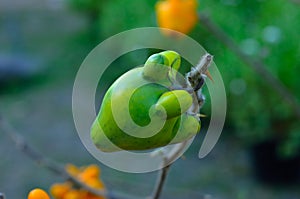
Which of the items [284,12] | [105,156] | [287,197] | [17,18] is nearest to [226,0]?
[284,12]

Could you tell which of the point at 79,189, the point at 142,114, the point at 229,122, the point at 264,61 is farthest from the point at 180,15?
the point at 229,122

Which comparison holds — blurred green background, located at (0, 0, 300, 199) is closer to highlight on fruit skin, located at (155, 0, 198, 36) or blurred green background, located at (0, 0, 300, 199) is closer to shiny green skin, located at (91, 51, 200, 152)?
highlight on fruit skin, located at (155, 0, 198, 36)

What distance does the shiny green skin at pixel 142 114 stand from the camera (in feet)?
0.68

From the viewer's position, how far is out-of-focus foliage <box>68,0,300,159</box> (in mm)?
1855

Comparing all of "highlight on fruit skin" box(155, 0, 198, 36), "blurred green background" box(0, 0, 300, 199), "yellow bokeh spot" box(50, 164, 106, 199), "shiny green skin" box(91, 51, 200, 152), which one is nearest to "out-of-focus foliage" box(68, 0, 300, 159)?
"blurred green background" box(0, 0, 300, 199)

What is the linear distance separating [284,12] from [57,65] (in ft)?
6.48

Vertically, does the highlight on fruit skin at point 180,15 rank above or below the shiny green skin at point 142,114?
below

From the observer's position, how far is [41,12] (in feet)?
16.0

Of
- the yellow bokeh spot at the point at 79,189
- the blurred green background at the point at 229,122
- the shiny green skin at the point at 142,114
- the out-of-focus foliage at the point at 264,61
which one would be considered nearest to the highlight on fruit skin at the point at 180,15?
the yellow bokeh spot at the point at 79,189

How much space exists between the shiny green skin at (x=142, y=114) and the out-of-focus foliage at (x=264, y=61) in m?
1.57

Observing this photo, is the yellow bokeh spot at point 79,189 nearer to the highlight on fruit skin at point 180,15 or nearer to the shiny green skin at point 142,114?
the shiny green skin at point 142,114

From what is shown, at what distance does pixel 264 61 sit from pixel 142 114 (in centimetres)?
168

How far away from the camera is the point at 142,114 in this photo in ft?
0.69

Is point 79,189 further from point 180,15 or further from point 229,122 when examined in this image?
point 229,122
